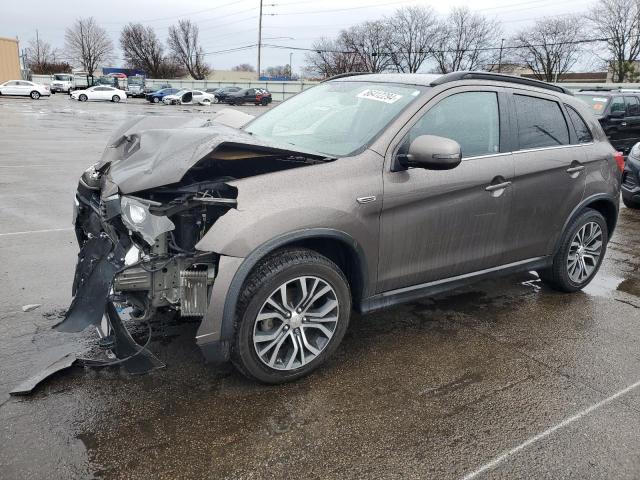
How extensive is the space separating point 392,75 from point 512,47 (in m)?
68.4

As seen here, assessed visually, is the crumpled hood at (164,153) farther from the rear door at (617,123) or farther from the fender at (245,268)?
the rear door at (617,123)

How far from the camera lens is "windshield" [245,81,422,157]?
11.3 ft

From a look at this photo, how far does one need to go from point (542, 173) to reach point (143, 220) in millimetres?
2994

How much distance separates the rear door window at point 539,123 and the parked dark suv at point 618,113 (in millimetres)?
10922

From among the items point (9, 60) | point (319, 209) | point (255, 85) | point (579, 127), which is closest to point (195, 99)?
point (9, 60)

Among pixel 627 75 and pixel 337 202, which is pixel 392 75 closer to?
pixel 337 202

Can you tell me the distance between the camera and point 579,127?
4547 millimetres

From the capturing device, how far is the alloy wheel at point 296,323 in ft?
9.80

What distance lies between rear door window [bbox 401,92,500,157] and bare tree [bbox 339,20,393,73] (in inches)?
2767

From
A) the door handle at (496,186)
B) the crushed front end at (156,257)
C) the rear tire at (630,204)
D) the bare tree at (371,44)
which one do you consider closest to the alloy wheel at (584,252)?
the door handle at (496,186)

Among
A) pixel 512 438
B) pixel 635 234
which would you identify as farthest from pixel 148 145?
pixel 635 234

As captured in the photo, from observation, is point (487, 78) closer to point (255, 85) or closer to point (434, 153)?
point (434, 153)

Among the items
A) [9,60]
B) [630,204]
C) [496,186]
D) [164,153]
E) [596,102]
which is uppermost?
[9,60]

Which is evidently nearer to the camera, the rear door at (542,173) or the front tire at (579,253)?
the rear door at (542,173)
